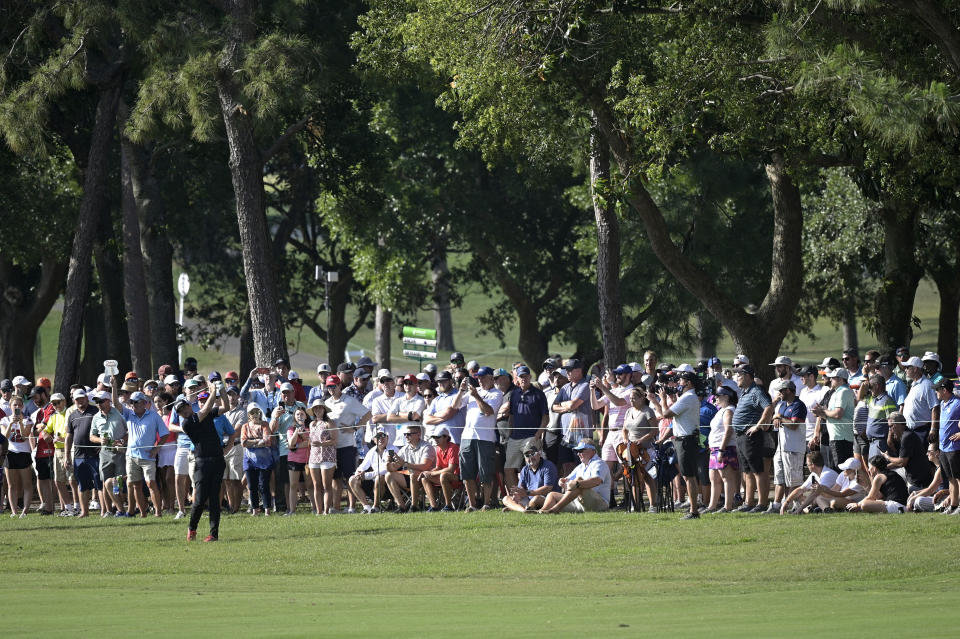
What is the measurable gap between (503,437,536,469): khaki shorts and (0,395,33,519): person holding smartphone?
8308mm

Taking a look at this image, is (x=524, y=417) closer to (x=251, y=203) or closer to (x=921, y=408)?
(x=921, y=408)

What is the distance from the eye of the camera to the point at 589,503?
749 inches

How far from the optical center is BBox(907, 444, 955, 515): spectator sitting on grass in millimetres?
17031

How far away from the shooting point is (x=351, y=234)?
125 ft

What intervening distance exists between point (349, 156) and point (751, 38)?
533 inches

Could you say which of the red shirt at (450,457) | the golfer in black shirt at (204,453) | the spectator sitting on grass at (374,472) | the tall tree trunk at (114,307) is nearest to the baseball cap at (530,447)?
the red shirt at (450,457)

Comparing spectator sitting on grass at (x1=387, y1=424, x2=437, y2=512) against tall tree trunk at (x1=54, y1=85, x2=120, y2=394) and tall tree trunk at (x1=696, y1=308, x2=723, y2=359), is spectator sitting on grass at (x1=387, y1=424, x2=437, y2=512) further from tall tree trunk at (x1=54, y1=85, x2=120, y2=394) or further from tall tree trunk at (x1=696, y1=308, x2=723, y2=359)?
tall tree trunk at (x1=696, y1=308, x2=723, y2=359)

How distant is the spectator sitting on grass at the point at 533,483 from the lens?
62.8 ft

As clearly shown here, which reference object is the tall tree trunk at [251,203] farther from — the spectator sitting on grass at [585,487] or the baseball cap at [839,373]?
the baseball cap at [839,373]

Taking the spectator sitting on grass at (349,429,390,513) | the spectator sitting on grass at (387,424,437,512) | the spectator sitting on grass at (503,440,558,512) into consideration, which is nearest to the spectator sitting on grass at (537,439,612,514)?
the spectator sitting on grass at (503,440,558,512)

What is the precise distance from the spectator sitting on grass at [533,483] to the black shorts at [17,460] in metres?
8.45

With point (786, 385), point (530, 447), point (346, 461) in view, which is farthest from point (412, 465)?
point (786, 385)

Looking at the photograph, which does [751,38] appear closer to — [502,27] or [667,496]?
[502,27]

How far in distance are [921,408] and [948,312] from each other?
1683cm
